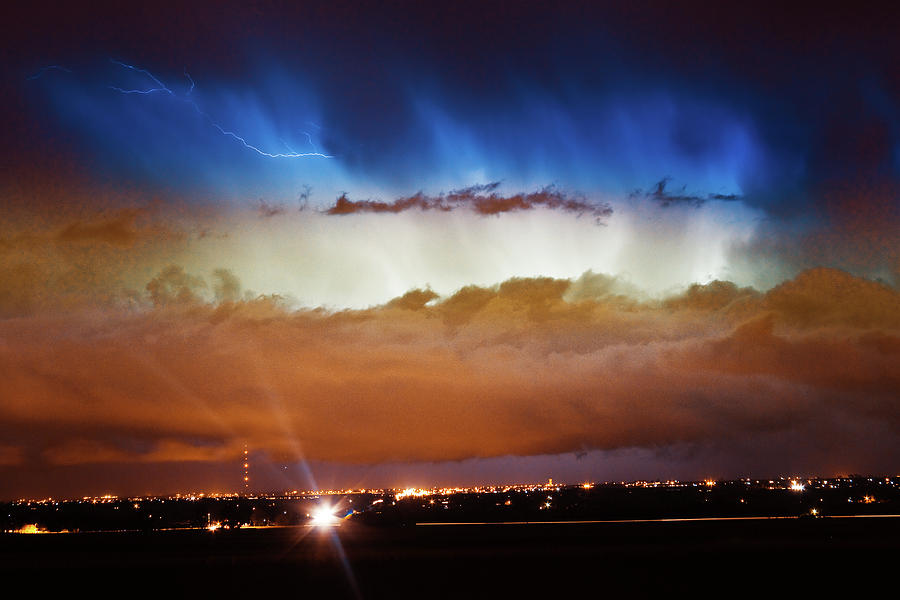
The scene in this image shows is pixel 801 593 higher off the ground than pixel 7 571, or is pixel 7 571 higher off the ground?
pixel 7 571

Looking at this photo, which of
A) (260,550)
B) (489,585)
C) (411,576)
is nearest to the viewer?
(489,585)

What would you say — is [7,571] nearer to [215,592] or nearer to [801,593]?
[215,592]

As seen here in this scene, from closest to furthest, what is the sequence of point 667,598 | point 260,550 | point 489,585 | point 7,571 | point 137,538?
1. point 667,598
2. point 489,585
3. point 7,571
4. point 260,550
5. point 137,538

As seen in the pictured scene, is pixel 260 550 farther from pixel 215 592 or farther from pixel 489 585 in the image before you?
pixel 489 585

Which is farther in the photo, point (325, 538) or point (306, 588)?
point (325, 538)

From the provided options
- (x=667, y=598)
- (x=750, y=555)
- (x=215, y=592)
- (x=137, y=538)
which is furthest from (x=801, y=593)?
(x=137, y=538)

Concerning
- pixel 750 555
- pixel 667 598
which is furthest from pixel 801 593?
pixel 750 555
